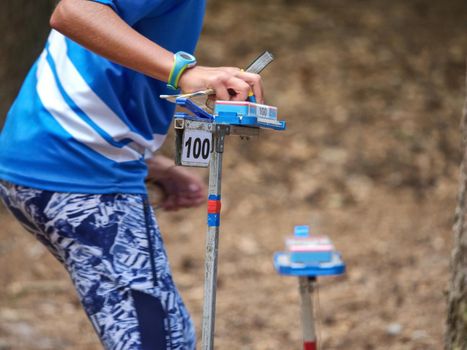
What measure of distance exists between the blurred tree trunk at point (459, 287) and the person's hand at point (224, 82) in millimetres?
1271

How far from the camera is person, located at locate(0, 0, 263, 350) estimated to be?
254 centimetres

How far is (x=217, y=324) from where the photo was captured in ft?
17.7

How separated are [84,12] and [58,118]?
405mm

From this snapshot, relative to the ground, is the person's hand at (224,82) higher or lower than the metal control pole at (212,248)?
higher

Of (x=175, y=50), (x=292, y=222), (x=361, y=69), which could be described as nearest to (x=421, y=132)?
(x=361, y=69)

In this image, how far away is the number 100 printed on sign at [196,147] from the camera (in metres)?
2.41

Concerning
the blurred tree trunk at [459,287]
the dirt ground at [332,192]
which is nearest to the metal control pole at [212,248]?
the blurred tree trunk at [459,287]

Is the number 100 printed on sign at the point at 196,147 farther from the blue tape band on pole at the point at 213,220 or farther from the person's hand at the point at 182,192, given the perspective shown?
the person's hand at the point at 182,192

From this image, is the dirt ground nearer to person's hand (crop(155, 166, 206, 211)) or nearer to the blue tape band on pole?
person's hand (crop(155, 166, 206, 211))

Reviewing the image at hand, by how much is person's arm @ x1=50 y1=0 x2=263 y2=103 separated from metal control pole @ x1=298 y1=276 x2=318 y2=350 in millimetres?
1047

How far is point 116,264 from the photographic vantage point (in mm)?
2551

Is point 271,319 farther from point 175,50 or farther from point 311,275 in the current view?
point 175,50

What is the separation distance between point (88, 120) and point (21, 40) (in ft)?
16.4

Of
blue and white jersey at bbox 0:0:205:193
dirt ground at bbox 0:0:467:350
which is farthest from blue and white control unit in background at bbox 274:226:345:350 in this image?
dirt ground at bbox 0:0:467:350
